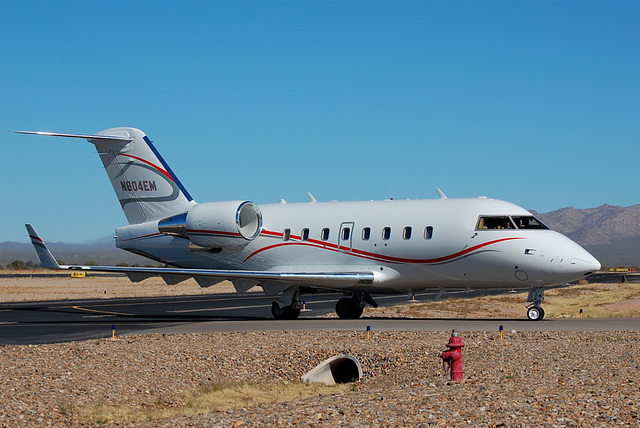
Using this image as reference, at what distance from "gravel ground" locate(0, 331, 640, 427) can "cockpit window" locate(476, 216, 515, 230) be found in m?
4.94

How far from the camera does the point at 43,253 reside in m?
29.3

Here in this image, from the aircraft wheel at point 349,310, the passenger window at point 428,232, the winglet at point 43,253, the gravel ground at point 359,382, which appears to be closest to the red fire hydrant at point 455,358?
the gravel ground at point 359,382

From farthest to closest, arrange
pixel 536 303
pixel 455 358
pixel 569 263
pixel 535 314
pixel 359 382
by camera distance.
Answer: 1. pixel 536 303
2. pixel 535 314
3. pixel 569 263
4. pixel 359 382
5. pixel 455 358

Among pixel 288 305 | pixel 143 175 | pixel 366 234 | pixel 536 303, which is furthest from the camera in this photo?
pixel 143 175

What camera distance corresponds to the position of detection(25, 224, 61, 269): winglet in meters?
28.7

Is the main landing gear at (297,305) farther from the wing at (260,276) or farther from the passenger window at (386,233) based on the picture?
the passenger window at (386,233)

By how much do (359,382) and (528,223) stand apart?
1068 centimetres

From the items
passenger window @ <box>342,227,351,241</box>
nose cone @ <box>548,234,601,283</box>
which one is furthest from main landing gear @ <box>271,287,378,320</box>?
nose cone @ <box>548,234,601,283</box>

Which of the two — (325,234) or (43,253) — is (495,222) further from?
(43,253)

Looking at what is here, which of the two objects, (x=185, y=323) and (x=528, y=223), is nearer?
(x=528, y=223)

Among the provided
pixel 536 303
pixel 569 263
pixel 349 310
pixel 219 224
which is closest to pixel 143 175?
pixel 219 224

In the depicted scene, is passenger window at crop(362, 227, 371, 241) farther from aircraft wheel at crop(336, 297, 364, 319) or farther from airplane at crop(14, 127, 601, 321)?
aircraft wheel at crop(336, 297, 364, 319)

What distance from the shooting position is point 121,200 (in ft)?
105

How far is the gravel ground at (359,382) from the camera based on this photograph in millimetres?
10359
